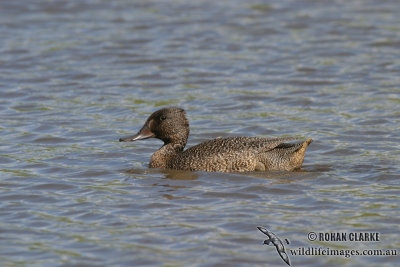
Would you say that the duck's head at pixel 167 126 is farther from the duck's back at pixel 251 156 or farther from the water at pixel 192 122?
the duck's back at pixel 251 156

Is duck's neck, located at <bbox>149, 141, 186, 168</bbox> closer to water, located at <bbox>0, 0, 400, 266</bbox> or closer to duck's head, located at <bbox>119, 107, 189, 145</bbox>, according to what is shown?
duck's head, located at <bbox>119, 107, 189, 145</bbox>

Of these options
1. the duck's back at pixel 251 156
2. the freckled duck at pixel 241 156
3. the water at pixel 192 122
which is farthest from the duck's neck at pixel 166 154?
the duck's back at pixel 251 156

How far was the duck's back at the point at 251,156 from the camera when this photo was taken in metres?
9.34

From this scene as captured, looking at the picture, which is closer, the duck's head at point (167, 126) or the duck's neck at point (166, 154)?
the duck's neck at point (166, 154)

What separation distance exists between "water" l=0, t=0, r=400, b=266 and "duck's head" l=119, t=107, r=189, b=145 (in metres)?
0.38

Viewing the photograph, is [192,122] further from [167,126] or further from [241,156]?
[241,156]

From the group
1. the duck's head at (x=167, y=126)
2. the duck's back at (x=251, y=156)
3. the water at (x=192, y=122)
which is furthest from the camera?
the duck's head at (x=167, y=126)

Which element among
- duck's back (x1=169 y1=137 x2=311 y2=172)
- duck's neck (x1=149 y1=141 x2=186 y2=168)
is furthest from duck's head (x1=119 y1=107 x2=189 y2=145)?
duck's back (x1=169 y1=137 x2=311 y2=172)

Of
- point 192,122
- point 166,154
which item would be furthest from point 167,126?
point 192,122

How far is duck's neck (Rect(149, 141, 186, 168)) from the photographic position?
9766 mm

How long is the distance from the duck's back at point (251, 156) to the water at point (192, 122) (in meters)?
0.16

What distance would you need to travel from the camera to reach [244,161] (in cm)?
935

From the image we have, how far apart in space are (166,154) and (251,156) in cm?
109

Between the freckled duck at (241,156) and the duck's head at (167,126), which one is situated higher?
the duck's head at (167,126)
